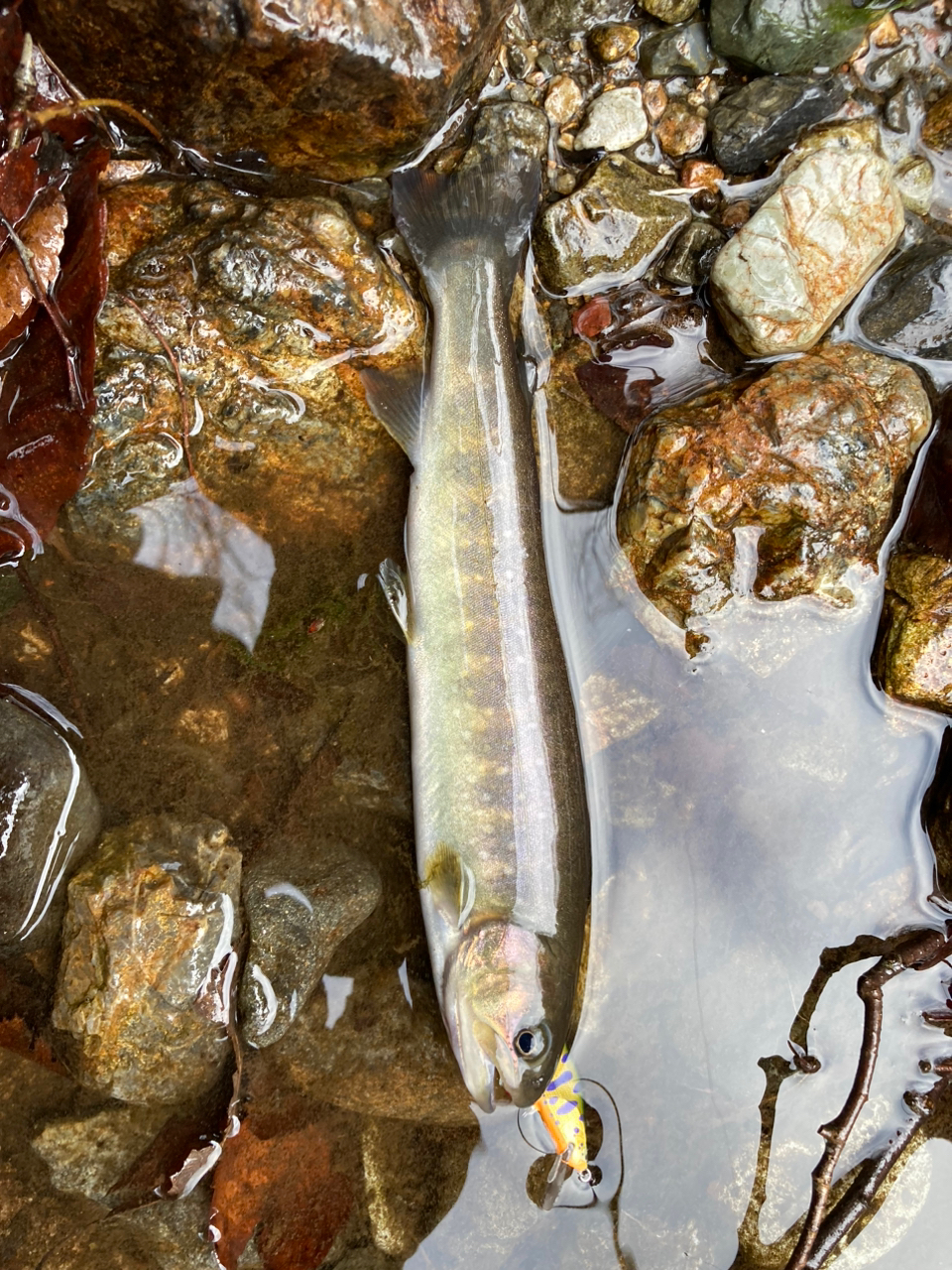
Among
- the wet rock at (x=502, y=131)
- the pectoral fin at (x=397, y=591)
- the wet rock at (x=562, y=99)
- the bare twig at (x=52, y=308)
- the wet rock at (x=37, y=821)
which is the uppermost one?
the wet rock at (x=562, y=99)

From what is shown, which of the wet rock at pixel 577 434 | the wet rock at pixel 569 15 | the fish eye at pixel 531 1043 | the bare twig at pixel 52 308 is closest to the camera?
the bare twig at pixel 52 308

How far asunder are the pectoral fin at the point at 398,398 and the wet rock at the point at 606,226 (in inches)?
30.8

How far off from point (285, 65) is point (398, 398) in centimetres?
126

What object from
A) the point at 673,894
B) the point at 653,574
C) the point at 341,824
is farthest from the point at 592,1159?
the point at 653,574

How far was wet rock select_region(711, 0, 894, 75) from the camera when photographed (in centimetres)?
348

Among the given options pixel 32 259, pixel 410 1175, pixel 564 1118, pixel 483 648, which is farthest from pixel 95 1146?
pixel 32 259

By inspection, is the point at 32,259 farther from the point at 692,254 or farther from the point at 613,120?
the point at 692,254

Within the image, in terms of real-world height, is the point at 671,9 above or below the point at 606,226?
above

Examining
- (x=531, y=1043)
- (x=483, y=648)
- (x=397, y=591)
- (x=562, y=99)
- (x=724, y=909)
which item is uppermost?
(x=562, y=99)

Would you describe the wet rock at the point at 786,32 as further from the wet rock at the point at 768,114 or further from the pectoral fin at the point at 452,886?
the pectoral fin at the point at 452,886

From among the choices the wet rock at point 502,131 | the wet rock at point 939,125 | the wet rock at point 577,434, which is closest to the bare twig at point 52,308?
the wet rock at point 502,131

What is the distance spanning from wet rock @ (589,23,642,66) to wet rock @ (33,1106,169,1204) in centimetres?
488

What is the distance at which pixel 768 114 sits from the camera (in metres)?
3.59

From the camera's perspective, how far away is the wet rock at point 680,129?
3.70 m
